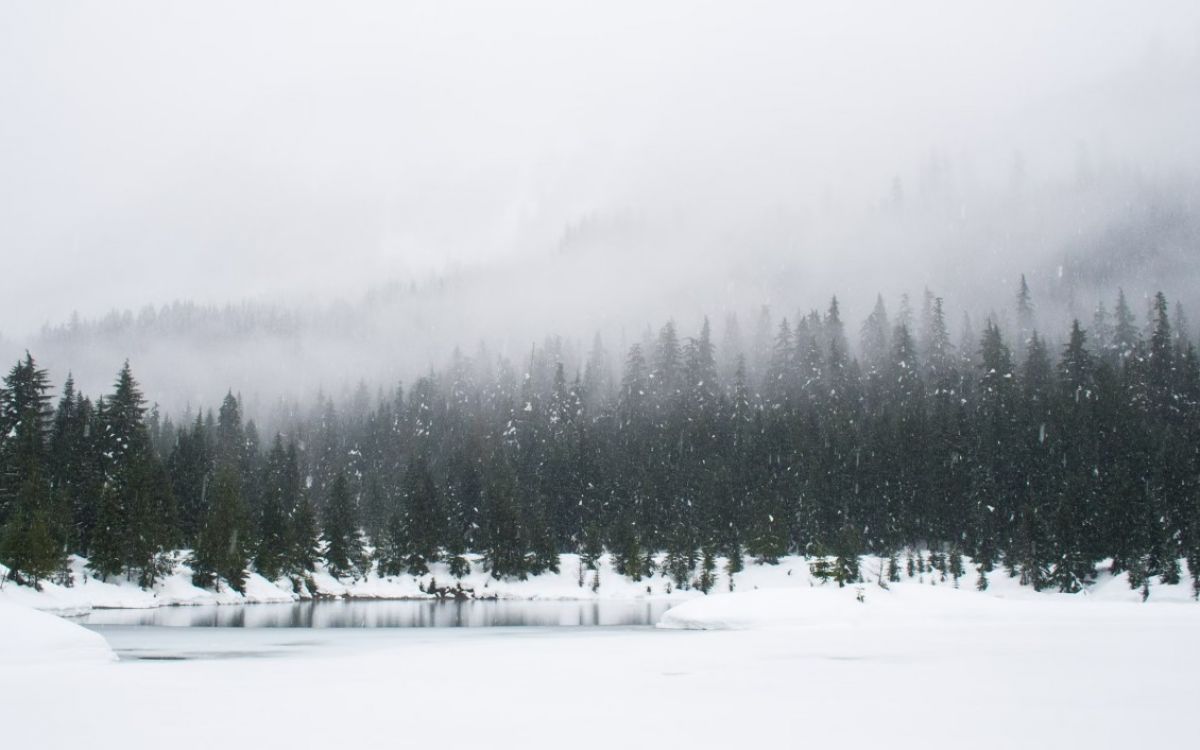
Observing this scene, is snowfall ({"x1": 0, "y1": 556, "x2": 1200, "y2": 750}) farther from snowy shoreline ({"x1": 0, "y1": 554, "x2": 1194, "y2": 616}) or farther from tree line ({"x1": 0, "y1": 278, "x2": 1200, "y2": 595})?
snowy shoreline ({"x1": 0, "y1": 554, "x2": 1194, "y2": 616})

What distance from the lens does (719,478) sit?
340ft

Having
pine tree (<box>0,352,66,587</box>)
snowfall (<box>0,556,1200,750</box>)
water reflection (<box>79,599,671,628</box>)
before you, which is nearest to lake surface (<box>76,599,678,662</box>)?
water reflection (<box>79,599,671,628</box>)

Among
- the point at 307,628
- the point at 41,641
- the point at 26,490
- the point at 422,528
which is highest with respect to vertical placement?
the point at 26,490

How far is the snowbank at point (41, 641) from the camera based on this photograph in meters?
22.0

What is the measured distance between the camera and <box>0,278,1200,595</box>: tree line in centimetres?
7125

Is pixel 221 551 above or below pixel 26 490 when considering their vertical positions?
below

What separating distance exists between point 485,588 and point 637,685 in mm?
82539

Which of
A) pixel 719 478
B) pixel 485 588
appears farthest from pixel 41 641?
pixel 719 478

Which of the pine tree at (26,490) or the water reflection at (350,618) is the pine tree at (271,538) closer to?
the water reflection at (350,618)

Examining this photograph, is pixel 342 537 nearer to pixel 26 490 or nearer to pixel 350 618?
pixel 26 490

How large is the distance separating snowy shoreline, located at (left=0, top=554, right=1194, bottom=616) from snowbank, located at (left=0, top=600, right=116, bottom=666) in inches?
1246

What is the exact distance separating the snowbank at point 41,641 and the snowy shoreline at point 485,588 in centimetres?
3164

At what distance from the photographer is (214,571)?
78.4 meters

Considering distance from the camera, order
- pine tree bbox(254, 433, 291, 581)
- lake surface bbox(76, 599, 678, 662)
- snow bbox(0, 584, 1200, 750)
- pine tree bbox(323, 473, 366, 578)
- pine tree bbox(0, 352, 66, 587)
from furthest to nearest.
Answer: pine tree bbox(323, 473, 366, 578) < pine tree bbox(254, 433, 291, 581) < pine tree bbox(0, 352, 66, 587) < lake surface bbox(76, 599, 678, 662) < snow bbox(0, 584, 1200, 750)
